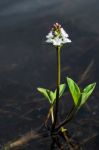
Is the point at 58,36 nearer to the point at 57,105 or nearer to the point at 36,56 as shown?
the point at 57,105

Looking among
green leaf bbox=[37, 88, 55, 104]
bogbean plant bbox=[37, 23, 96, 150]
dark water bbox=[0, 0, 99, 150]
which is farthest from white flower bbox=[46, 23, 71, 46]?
dark water bbox=[0, 0, 99, 150]

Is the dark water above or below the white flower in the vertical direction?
above

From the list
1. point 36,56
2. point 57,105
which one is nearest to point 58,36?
point 57,105

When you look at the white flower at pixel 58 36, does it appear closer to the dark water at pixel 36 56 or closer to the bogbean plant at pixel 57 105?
the bogbean plant at pixel 57 105

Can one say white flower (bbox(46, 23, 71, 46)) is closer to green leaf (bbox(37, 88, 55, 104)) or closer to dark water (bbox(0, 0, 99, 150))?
green leaf (bbox(37, 88, 55, 104))

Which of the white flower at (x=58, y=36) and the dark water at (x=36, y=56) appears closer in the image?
the white flower at (x=58, y=36)

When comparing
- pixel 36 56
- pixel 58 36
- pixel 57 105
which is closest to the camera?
pixel 58 36

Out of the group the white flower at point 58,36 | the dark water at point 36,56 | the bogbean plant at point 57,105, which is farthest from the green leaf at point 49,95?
the white flower at point 58,36

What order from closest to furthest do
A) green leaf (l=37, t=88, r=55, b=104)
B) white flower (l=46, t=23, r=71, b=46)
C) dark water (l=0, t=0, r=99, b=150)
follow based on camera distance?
white flower (l=46, t=23, r=71, b=46)
green leaf (l=37, t=88, r=55, b=104)
dark water (l=0, t=0, r=99, b=150)

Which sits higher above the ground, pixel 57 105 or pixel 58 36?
pixel 58 36

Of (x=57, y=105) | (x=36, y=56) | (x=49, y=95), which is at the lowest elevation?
(x=57, y=105)
